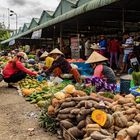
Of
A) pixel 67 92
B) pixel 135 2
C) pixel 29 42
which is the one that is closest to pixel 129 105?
pixel 67 92

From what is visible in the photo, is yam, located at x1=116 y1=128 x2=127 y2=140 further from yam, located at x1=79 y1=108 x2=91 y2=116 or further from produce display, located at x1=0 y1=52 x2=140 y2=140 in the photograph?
yam, located at x1=79 y1=108 x2=91 y2=116

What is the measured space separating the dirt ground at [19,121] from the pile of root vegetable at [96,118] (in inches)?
15.5

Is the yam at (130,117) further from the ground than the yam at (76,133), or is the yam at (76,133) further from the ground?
the yam at (130,117)

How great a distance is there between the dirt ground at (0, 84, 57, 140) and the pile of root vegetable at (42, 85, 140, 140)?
15.5 inches

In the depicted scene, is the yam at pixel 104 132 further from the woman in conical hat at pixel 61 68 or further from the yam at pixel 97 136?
the woman in conical hat at pixel 61 68

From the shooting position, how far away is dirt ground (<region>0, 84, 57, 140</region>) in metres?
5.06

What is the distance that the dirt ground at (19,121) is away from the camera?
506cm

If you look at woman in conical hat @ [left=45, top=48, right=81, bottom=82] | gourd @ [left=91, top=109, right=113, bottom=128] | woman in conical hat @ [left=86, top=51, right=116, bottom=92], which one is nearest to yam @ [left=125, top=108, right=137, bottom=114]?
gourd @ [left=91, top=109, right=113, bottom=128]

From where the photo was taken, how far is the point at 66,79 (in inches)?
345

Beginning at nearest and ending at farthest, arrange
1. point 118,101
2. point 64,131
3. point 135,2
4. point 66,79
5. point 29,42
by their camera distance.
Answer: point 64,131 < point 118,101 < point 66,79 < point 135,2 < point 29,42

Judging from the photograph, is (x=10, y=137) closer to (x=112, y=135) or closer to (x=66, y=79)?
(x=112, y=135)

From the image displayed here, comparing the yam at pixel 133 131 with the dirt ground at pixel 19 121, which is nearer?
the yam at pixel 133 131

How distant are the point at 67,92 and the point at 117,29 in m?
17.9

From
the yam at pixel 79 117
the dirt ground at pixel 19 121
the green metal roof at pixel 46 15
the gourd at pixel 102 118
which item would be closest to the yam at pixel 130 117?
the gourd at pixel 102 118
